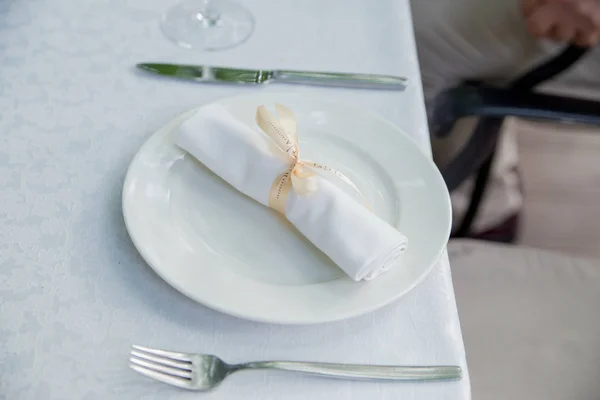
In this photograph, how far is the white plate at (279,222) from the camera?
43cm

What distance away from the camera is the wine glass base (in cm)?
68

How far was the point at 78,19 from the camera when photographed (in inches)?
27.5

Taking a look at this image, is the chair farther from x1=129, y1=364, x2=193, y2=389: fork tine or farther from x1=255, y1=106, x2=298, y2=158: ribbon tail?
x1=129, y1=364, x2=193, y2=389: fork tine

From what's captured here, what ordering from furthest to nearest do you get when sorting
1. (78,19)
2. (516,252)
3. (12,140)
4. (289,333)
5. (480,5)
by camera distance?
(480,5) < (516,252) < (78,19) < (12,140) < (289,333)

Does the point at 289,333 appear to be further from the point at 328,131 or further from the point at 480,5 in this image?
the point at 480,5

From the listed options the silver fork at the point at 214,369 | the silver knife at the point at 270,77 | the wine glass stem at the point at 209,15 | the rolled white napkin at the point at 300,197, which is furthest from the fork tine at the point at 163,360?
the wine glass stem at the point at 209,15

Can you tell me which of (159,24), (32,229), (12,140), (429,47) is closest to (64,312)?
(32,229)

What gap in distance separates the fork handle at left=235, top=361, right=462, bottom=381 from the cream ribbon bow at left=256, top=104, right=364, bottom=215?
14cm

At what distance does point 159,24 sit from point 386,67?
28 centimetres

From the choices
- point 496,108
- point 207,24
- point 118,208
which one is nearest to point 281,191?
point 118,208

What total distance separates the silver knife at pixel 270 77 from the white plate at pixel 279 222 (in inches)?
1.9

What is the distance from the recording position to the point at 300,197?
481mm

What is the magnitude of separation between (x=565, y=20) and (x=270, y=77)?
22.8 inches

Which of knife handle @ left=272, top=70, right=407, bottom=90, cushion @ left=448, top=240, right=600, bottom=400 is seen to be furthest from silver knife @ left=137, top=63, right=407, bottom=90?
cushion @ left=448, top=240, right=600, bottom=400
